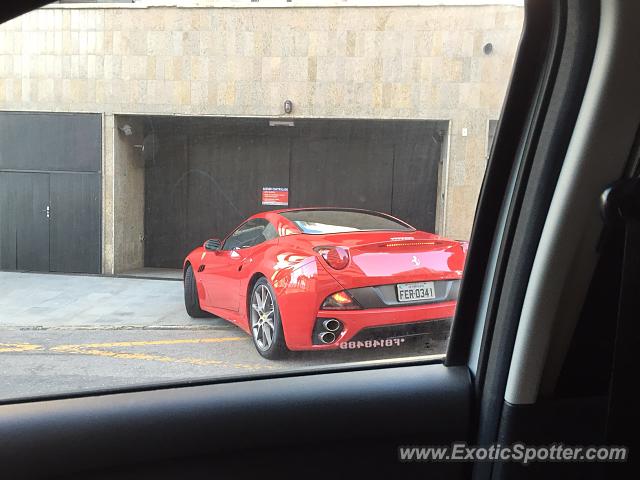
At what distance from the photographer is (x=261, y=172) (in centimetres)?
423

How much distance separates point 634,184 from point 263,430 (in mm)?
1236

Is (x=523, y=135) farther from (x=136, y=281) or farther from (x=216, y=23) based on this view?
(x=136, y=281)

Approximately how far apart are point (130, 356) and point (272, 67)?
5.89 feet

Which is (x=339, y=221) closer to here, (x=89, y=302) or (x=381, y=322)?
(x=381, y=322)

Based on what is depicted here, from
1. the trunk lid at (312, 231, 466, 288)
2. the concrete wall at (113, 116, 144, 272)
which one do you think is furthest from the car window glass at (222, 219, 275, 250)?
the concrete wall at (113, 116, 144, 272)

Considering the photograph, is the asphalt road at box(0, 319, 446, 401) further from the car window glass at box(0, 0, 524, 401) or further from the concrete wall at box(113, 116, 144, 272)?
the concrete wall at box(113, 116, 144, 272)

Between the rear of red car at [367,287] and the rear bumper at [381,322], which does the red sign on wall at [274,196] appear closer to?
the rear of red car at [367,287]

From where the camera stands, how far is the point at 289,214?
296 cm

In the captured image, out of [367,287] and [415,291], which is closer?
[415,291]

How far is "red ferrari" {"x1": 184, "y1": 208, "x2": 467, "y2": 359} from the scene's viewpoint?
2.55 m

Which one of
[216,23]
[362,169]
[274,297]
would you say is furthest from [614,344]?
[362,169]

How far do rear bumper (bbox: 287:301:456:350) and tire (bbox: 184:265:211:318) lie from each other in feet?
2.53

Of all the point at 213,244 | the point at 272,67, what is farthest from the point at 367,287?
the point at 272,67

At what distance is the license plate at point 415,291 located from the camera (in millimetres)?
2529
